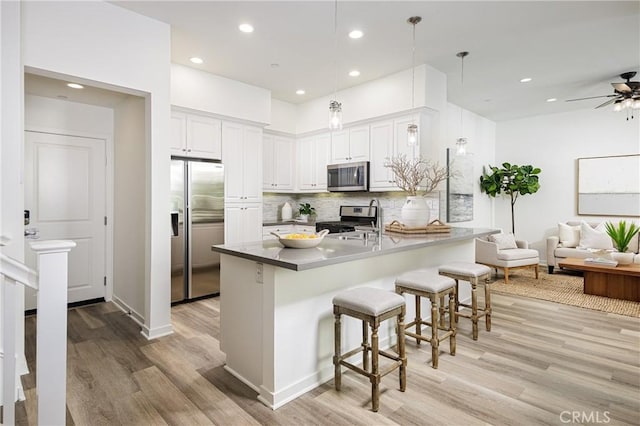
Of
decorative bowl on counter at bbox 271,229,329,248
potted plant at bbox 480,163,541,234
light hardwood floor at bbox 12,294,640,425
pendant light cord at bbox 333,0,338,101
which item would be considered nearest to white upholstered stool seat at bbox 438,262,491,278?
light hardwood floor at bbox 12,294,640,425

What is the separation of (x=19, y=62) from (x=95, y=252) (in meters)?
2.54

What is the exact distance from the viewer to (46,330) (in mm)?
1330

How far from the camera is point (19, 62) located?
90.1 inches

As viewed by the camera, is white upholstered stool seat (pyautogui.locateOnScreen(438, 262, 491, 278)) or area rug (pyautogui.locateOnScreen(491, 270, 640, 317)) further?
area rug (pyautogui.locateOnScreen(491, 270, 640, 317))

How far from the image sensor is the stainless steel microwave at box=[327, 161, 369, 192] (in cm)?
486

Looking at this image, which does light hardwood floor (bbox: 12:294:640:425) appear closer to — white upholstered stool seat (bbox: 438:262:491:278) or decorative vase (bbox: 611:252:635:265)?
white upholstered stool seat (bbox: 438:262:491:278)

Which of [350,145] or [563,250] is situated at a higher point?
[350,145]

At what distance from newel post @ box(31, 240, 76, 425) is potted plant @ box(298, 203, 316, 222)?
483 centimetres

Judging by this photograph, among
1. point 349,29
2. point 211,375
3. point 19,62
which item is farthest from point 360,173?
point 19,62

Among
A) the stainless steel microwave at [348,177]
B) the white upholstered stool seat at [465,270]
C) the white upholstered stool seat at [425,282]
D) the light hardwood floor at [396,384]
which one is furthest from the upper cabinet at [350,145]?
the light hardwood floor at [396,384]

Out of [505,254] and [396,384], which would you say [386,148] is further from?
[396,384]

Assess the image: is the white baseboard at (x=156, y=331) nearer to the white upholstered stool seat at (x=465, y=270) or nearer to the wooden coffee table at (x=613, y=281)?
the white upholstered stool seat at (x=465, y=270)

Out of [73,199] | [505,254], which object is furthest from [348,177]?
[73,199]

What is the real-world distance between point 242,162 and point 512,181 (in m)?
5.17
